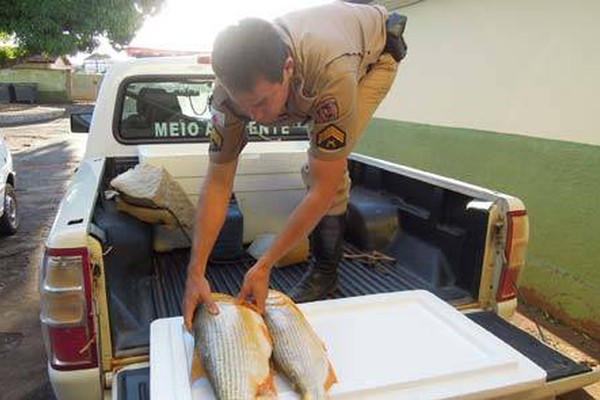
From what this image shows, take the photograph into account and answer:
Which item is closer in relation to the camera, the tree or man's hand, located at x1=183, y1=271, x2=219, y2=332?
man's hand, located at x1=183, y1=271, x2=219, y2=332

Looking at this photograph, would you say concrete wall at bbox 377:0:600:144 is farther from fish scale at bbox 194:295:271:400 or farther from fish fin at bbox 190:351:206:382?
fish fin at bbox 190:351:206:382

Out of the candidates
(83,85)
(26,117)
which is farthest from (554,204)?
(83,85)

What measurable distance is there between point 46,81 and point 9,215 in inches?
1018

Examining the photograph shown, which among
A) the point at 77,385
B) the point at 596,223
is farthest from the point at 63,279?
the point at 596,223

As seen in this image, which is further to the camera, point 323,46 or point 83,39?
point 83,39

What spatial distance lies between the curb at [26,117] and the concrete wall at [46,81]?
6.70 metres

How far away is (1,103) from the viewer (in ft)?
86.8

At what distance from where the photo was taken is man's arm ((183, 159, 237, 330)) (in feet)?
6.52

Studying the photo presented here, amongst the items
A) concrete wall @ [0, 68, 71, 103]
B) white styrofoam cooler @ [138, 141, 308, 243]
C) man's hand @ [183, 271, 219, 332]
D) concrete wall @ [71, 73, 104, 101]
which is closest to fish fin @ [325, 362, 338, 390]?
man's hand @ [183, 271, 219, 332]

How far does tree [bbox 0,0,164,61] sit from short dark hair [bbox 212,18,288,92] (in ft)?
38.4

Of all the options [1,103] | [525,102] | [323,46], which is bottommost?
[1,103]

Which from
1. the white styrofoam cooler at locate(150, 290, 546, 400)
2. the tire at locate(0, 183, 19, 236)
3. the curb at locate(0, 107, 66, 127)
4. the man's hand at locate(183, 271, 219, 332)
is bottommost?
the curb at locate(0, 107, 66, 127)

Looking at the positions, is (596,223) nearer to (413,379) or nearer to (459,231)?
(459,231)

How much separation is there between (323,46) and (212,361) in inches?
45.8
